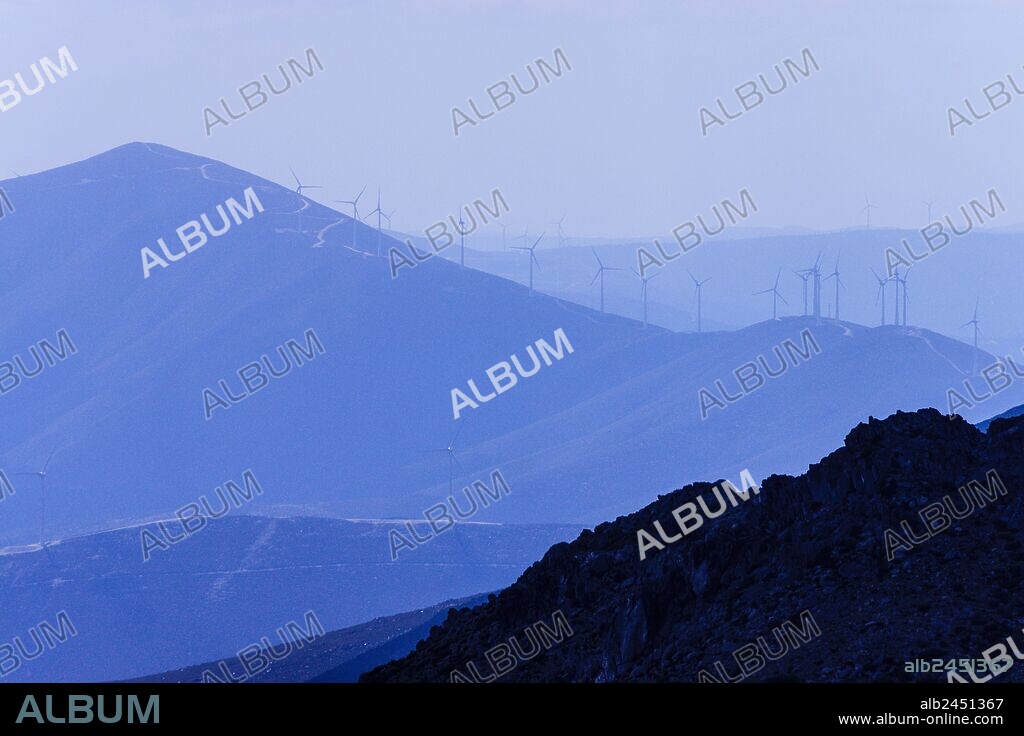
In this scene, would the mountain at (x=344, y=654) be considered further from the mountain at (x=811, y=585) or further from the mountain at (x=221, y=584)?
the mountain at (x=221, y=584)

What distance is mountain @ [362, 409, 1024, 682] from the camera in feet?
91.0

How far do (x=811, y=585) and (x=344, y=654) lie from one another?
217 feet

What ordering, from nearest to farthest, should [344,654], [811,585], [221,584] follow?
[811,585] < [344,654] < [221,584]

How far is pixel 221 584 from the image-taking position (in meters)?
174

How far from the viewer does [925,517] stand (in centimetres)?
3038

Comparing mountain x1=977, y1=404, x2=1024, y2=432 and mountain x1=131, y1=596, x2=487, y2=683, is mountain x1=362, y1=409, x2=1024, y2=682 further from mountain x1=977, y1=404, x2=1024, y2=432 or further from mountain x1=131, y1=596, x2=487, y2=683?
mountain x1=131, y1=596, x2=487, y2=683

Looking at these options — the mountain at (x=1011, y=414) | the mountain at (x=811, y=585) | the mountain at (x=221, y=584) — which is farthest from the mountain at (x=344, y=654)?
the mountain at (x=221, y=584)

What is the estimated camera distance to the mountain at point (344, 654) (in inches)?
3268

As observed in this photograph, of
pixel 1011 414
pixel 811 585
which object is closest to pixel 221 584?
pixel 1011 414

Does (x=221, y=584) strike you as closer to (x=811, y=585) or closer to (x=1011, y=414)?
(x=1011, y=414)

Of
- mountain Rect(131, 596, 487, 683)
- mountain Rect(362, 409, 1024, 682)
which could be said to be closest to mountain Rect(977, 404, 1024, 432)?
mountain Rect(362, 409, 1024, 682)

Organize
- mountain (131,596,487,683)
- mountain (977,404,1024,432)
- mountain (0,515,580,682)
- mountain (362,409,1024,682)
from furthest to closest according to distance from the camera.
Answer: mountain (0,515,580,682) → mountain (131,596,487,683) → mountain (977,404,1024,432) → mountain (362,409,1024,682)

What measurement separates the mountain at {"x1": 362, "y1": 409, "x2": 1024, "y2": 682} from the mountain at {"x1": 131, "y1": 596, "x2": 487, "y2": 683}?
44154 mm

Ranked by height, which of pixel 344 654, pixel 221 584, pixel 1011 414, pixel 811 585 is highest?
pixel 221 584
